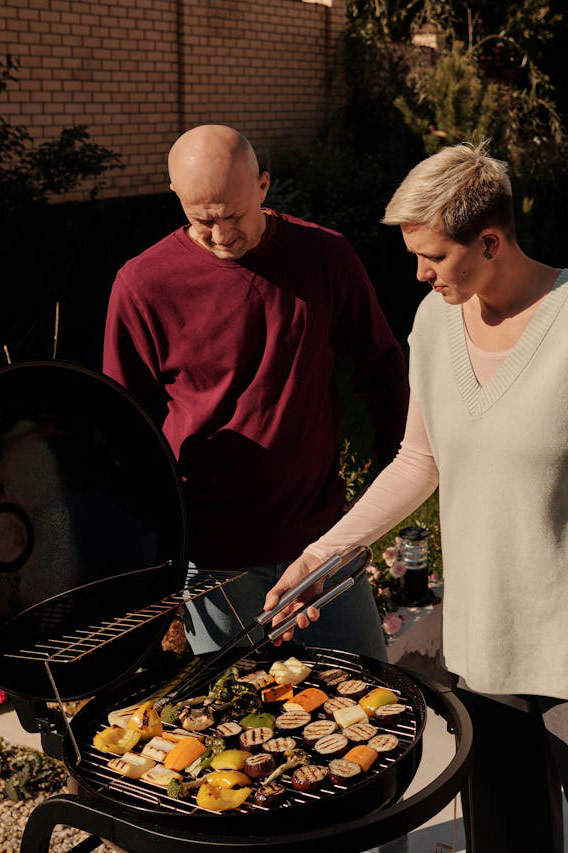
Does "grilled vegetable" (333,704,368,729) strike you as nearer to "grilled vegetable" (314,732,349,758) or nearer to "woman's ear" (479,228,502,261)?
"grilled vegetable" (314,732,349,758)

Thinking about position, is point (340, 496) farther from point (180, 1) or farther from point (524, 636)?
point (180, 1)

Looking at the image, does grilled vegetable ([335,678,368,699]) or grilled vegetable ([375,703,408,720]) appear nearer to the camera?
grilled vegetable ([375,703,408,720])

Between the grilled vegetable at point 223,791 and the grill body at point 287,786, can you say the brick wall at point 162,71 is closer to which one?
the grill body at point 287,786

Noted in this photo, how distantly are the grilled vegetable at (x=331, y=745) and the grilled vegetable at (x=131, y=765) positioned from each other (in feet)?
1.11

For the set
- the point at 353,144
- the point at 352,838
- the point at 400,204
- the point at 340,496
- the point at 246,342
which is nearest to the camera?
the point at 352,838

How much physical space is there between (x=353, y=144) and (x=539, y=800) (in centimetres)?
1067

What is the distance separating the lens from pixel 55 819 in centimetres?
198

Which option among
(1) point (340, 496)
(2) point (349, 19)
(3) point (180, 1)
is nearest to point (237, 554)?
(1) point (340, 496)

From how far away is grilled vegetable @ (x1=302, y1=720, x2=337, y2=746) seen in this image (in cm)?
216

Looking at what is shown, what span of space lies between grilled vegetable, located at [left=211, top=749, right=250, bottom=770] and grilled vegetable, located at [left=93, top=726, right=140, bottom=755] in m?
0.19

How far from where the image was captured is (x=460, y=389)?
213 centimetres

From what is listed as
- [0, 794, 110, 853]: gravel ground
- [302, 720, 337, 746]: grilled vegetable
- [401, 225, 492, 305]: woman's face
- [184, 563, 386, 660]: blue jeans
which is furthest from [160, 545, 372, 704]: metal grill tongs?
[0, 794, 110, 853]: gravel ground

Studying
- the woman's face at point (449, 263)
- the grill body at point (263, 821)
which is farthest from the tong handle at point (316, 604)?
the woman's face at point (449, 263)

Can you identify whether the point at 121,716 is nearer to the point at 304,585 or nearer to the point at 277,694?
the point at 277,694
